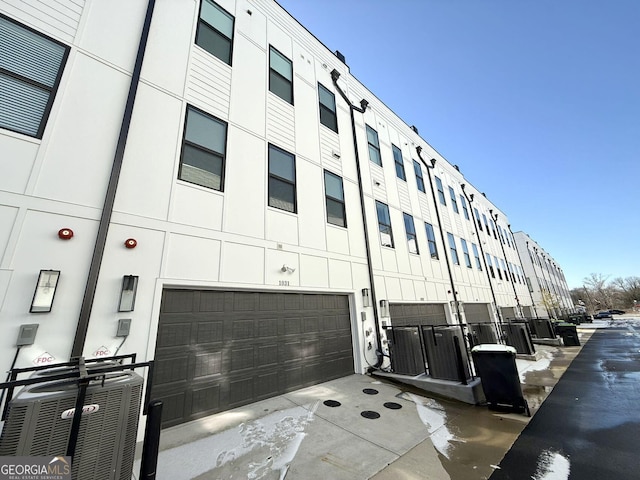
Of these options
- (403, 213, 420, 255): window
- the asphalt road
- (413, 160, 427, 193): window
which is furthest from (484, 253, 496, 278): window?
the asphalt road

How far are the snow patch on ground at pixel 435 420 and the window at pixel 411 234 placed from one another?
20.2ft

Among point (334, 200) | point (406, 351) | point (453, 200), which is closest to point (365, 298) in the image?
point (406, 351)

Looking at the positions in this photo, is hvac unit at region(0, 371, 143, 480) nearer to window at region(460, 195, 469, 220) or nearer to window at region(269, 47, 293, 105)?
window at region(269, 47, 293, 105)

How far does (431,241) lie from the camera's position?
12.3 m

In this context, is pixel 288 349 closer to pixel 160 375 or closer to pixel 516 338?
pixel 160 375

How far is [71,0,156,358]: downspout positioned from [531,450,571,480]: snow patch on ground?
19.2 feet

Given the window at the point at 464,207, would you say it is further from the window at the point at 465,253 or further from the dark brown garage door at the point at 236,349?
the dark brown garage door at the point at 236,349

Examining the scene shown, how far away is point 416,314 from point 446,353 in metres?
3.98

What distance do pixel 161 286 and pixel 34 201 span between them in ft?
6.58

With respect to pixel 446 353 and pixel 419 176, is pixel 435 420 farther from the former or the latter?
pixel 419 176

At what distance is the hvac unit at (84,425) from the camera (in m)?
1.70

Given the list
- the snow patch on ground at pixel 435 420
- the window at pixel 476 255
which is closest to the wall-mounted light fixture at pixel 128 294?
the snow patch on ground at pixel 435 420

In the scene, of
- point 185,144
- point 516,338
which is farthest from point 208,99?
point 516,338

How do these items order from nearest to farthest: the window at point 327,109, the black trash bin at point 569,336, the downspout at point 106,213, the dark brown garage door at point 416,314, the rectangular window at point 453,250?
the downspout at point 106,213 → the dark brown garage door at point 416,314 → the window at point 327,109 → the black trash bin at point 569,336 → the rectangular window at point 453,250
